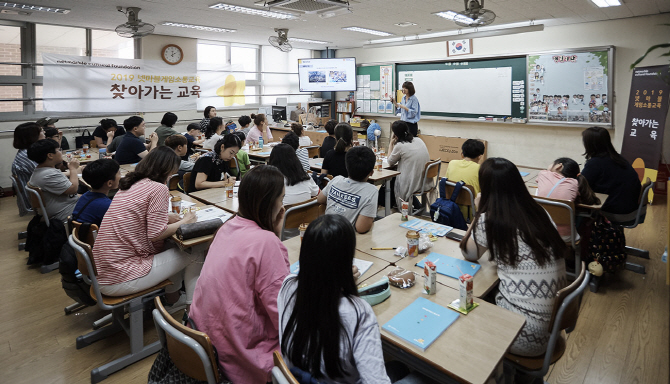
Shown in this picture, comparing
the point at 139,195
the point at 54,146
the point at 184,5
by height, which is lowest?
the point at 139,195

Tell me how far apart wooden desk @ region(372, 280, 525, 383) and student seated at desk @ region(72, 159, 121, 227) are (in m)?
1.92

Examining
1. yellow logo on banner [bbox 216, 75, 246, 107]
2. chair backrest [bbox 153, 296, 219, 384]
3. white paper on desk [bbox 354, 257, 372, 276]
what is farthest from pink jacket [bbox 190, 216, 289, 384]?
yellow logo on banner [bbox 216, 75, 246, 107]

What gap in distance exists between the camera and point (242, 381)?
1.53 m

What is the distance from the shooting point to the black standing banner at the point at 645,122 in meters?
5.36

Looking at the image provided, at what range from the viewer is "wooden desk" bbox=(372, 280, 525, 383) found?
1.33 m

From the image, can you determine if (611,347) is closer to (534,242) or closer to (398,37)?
(534,242)

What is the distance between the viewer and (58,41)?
6.86 meters

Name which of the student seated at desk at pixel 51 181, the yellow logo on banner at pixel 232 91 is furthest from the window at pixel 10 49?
the student seated at desk at pixel 51 181

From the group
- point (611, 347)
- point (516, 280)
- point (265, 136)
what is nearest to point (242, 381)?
point (516, 280)

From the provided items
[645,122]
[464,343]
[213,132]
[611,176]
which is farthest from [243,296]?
[645,122]

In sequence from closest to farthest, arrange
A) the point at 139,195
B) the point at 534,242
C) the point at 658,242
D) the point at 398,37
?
the point at 534,242
the point at 139,195
the point at 658,242
the point at 398,37

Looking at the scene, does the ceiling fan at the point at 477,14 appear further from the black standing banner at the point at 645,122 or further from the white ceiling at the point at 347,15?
the black standing banner at the point at 645,122

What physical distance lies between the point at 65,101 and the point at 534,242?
761 centimetres

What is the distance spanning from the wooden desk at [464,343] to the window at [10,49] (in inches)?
298
